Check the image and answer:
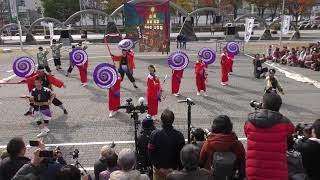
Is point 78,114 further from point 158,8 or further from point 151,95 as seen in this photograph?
point 158,8

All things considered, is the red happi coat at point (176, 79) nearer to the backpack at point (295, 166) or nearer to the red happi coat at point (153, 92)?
the red happi coat at point (153, 92)

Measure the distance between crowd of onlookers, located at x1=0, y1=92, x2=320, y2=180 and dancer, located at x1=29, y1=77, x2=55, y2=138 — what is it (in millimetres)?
5151

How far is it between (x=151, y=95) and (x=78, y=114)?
278 centimetres

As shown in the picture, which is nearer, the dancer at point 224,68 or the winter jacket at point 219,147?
the winter jacket at point 219,147

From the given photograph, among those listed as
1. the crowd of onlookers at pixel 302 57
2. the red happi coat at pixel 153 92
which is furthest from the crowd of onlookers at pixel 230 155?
the crowd of onlookers at pixel 302 57

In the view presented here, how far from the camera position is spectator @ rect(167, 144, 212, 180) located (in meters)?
4.56

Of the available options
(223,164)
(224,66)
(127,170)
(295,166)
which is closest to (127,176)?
(127,170)

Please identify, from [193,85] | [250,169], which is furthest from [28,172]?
[193,85]

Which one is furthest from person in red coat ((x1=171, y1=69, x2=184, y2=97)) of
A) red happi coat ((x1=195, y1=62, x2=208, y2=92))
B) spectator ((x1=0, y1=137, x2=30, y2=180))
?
spectator ((x1=0, y1=137, x2=30, y2=180))

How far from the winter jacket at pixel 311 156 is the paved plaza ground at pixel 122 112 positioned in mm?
4854

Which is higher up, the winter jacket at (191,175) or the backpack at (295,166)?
the winter jacket at (191,175)

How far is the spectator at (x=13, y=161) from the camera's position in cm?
501

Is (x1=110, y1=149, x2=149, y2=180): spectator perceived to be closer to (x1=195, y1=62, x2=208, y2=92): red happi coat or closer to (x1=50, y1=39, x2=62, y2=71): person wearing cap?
(x1=195, y1=62, x2=208, y2=92): red happi coat

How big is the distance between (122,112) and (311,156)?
8.35 m
